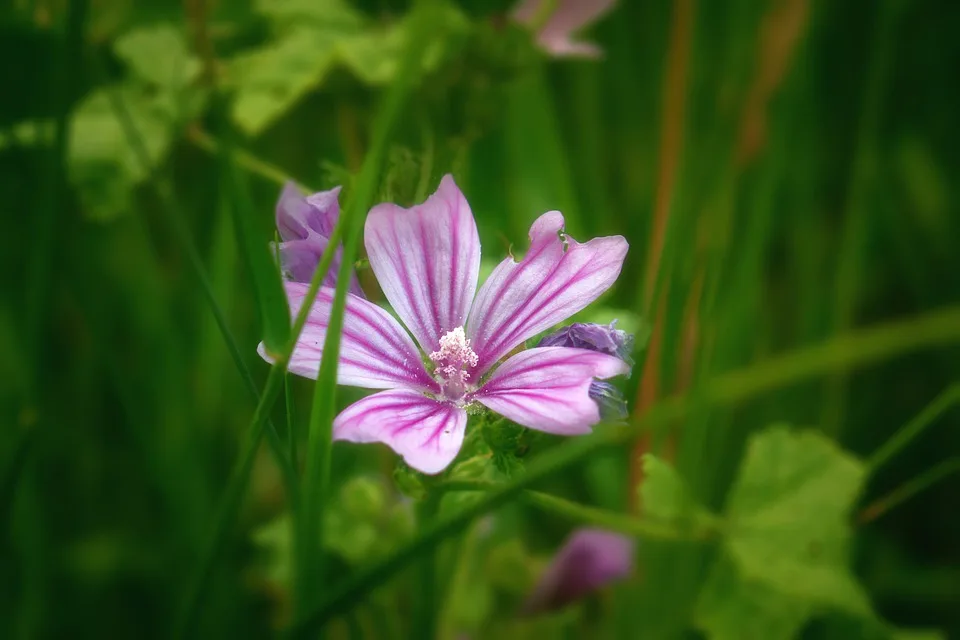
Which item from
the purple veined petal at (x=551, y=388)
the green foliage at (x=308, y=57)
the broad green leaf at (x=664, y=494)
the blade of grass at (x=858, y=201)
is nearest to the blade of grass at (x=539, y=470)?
the purple veined petal at (x=551, y=388)

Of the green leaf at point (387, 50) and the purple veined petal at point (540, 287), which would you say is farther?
the green leaf at point (387, 50)

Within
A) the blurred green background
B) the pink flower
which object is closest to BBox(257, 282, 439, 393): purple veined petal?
the pink flower

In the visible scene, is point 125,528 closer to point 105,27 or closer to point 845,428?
point 105,27

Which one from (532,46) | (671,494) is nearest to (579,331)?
(671,494)

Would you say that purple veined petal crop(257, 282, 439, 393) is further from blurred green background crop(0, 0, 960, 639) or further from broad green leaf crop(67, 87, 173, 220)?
broad green leaf crop(67, 87, 173, 220)

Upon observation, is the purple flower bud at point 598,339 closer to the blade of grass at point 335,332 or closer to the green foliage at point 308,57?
the blade of grass at point 335,332

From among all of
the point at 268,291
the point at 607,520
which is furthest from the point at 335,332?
the point at 607,520

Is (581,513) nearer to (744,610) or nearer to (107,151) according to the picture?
(744,610)
